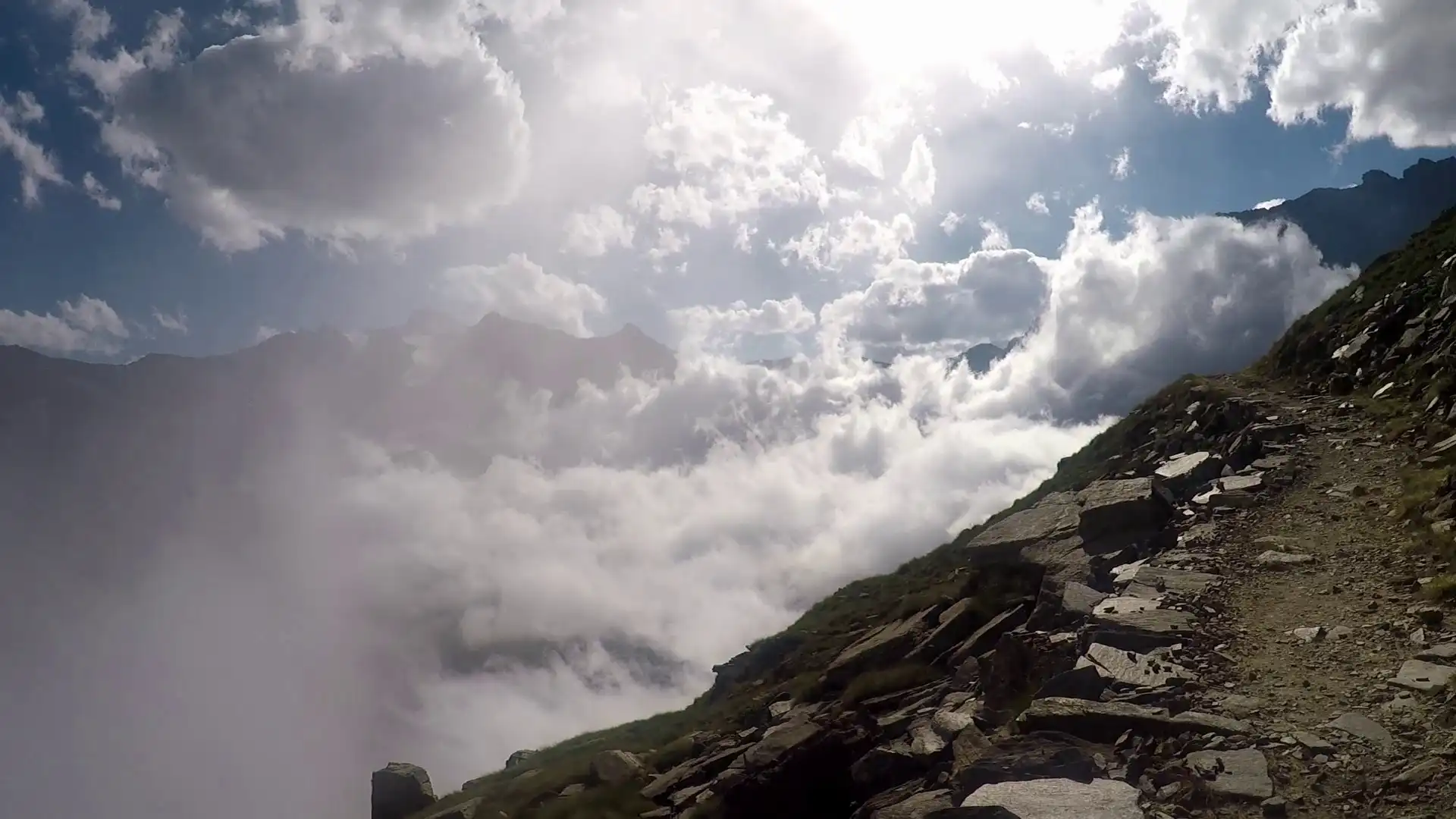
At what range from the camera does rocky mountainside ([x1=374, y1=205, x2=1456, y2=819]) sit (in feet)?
34.6

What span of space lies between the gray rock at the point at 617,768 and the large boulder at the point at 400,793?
18.2 metres

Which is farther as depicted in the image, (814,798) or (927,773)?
(814,798)

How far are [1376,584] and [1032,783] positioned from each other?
8.68 m

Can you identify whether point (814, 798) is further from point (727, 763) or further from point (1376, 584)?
point (1376, 584)

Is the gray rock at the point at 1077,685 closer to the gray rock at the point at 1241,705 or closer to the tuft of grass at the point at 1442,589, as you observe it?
the gray rock at the point at 1241,705

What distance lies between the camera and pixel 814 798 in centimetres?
1817

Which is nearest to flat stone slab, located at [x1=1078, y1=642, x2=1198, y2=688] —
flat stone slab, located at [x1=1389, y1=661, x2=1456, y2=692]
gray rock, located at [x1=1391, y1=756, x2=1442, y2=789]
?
flat stone slab, located at [x1=1389, y1=661, x2=1456, y2=692]

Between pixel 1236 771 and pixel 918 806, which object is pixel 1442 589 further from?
pixel 918 806

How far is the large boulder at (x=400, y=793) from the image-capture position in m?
42.1

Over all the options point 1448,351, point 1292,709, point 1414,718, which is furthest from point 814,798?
point 1448,351

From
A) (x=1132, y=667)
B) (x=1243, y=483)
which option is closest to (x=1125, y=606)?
(x=1132, y=667)

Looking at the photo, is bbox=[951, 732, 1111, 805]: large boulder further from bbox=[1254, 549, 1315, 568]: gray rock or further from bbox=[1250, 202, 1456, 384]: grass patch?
bbox=[1250, 202, 1456, 384]: grass patch

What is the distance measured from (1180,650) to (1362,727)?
3374 millimetres

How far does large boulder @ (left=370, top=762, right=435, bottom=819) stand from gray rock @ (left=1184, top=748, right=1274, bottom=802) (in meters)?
42.0
